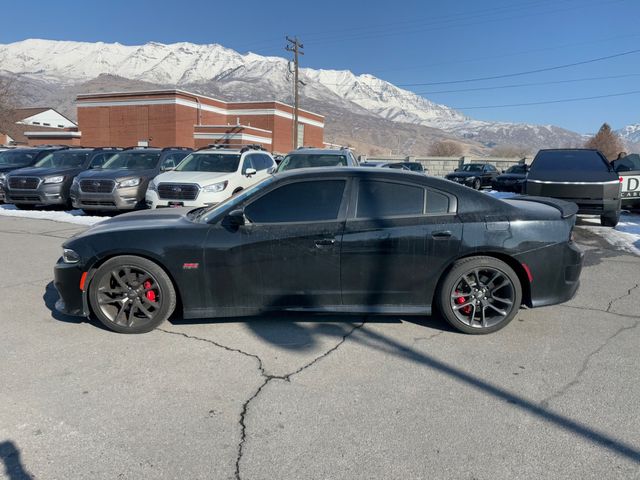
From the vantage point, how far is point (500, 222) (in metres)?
4.08

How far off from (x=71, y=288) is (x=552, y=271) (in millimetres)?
4480

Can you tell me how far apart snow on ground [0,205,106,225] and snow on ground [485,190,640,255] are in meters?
9.49

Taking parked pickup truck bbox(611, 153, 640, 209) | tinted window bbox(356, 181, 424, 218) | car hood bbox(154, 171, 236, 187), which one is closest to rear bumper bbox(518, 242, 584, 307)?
tinted window bbox(356, 181, 424, 218)

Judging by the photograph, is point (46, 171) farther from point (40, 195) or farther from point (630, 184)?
point (630, 184)

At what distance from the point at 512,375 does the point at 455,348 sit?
0.56m

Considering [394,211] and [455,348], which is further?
[394,211]

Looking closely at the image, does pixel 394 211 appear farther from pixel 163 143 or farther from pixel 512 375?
pixel 163 143

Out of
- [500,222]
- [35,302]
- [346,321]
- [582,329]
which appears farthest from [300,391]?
[35,302]

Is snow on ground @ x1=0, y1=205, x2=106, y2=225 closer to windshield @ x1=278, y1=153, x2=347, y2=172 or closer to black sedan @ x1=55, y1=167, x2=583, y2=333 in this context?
windshield @ x1=278, y1=153, x2=347, y2=172

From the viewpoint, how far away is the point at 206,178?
997 cm

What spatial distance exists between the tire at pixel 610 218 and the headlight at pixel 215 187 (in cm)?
840

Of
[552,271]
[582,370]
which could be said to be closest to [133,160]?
[552,271]

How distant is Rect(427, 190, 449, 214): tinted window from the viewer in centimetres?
414

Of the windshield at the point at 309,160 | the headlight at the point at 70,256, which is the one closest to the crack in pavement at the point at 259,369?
the headlight at the point at 70,256
